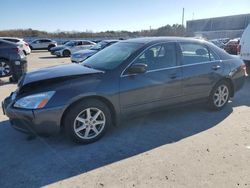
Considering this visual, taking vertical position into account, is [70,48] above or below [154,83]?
below

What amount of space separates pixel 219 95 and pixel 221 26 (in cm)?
6096

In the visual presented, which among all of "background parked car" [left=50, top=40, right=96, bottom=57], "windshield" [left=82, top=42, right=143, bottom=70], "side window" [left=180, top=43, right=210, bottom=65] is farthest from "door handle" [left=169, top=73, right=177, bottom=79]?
"background parked car" [left=50, top=40, right=96, bottom=57]

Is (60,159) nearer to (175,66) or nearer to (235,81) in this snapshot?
(175,66)

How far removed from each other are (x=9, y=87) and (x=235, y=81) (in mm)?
6672

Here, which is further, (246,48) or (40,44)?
(40,44)

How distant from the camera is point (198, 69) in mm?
5207

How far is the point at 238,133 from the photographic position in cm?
455

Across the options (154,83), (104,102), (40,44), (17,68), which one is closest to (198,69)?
Result: (154,83)

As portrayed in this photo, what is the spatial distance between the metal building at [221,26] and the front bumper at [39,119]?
53.3 metres

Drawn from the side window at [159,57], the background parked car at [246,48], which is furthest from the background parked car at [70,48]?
the side window at [159,57]

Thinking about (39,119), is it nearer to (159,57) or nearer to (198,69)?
Result: (159,57)

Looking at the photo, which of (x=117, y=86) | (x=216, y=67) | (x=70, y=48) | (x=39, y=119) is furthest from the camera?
(x=70, y=48)

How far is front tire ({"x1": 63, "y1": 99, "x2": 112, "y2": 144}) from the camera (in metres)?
3.93

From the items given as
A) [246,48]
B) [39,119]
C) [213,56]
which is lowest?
[39,119]
